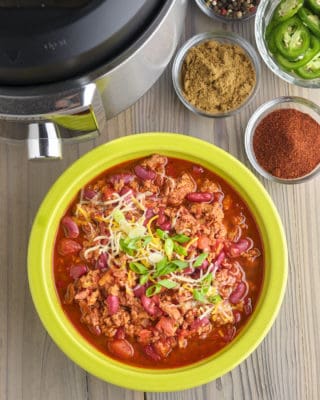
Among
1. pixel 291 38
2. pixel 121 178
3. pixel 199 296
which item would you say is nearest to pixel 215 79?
pixel 291 38

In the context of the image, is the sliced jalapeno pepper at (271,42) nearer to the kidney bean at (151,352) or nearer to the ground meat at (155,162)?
the ground meat at (155,162)

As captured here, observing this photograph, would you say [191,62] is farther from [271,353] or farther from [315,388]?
[315,388]

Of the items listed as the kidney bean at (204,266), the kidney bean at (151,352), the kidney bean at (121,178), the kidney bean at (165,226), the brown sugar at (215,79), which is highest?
the brown sugar at (215,79)

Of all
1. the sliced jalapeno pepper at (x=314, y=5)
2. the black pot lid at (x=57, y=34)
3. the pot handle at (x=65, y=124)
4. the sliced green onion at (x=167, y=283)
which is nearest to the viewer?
the black pot lid at (x=57, y=34)

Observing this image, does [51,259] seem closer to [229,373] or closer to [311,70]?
[229,373]

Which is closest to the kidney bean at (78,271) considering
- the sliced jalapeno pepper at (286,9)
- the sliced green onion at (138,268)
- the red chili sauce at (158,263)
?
the red chili sauce at (158,263)

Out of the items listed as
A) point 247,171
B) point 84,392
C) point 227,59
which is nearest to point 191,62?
point 227,59
